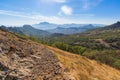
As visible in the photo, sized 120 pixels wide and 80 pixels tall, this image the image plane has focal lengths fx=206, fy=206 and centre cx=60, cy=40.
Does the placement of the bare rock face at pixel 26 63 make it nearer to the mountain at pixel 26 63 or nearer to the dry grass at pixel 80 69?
the mountain at pixel 26 63

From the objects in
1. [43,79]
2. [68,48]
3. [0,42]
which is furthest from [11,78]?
[68,48]

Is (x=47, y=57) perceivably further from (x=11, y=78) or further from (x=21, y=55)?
(x=11, y=78)

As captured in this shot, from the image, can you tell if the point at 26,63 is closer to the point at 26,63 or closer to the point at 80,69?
the point at 26,63

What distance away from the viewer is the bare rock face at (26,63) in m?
35.3

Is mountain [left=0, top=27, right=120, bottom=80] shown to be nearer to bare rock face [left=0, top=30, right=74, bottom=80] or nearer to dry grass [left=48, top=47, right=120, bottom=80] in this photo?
bare rock face [left=0, top=30, right=74, bottom=80]

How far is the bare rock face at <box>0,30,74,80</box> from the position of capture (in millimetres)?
35338

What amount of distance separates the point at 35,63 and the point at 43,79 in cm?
388

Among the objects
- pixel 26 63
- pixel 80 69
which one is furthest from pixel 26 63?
pixel 80 69

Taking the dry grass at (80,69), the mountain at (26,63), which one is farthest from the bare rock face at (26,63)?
the dry grass at (80,69)

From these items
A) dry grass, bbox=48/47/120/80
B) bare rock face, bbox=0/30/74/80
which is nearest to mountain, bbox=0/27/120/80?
bare rock face, bbox=0/30/74/80

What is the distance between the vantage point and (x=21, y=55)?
40.2 metres

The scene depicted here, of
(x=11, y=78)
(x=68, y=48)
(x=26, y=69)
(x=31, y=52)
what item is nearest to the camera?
(x=11, y=78)

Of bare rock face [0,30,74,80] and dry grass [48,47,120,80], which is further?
dry grass [48,47,120,80]

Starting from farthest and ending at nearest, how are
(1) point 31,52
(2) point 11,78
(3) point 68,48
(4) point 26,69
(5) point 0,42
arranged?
(3) point 68,48, (1) point 31,52, (5) point 0,42, (4) point 26,69, (2) point 11,78
